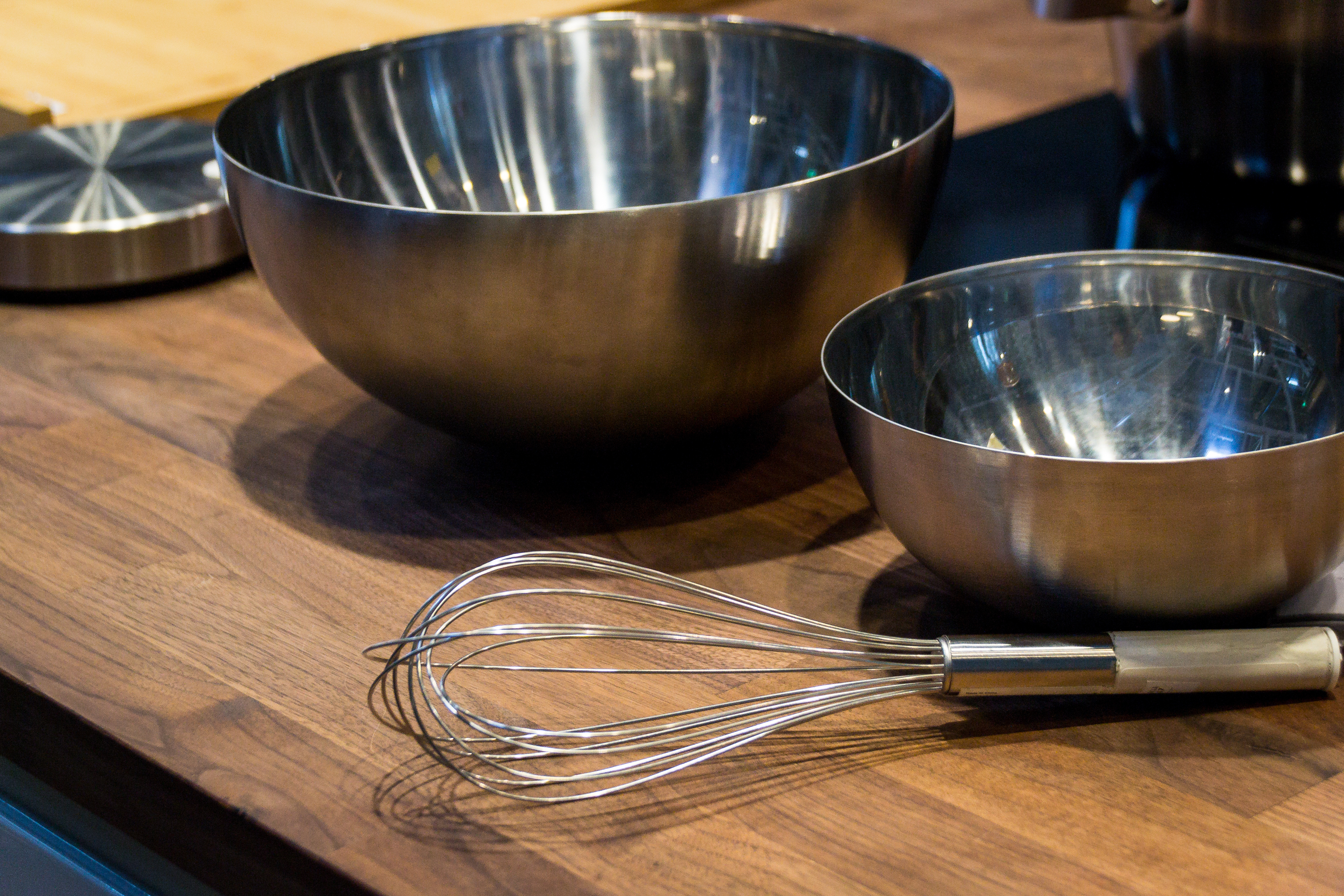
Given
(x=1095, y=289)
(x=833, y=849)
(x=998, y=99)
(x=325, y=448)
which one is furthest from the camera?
(x=998, y=99)

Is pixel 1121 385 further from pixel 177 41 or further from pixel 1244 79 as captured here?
pixel 177 41

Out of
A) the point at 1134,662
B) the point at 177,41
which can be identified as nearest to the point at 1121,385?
the point at 1134,662

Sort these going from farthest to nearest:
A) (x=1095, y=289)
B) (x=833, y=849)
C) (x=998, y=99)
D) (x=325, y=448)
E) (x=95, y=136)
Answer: (x=998, y=99) < (x=95, y=136) < (x=325, y=448) < (x=1095, y=289) < (x=833, y=849)

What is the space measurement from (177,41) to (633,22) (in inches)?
21.9

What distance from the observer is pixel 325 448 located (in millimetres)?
624

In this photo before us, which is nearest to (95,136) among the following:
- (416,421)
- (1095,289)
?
(416,421)

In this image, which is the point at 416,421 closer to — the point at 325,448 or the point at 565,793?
the point at 325,448

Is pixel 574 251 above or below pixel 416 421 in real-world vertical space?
above

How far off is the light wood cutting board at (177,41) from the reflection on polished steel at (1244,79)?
0.51 metres

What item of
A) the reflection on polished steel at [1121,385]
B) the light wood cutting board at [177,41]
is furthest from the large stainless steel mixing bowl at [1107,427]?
the light wood cutting board at [177,41]

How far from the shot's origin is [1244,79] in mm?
699

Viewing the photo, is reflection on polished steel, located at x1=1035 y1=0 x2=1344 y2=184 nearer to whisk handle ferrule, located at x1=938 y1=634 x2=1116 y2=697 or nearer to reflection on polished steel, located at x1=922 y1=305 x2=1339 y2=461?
reflection on polished steel, located at x1=922 y1=305 x2=1339 y2=461

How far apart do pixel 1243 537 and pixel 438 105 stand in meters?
0.47

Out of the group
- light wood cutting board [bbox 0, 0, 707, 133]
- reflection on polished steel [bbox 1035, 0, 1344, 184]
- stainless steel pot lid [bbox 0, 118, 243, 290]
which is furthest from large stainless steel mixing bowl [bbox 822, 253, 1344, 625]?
light wood cutting board [bbox 0, 0, 707, 133]
